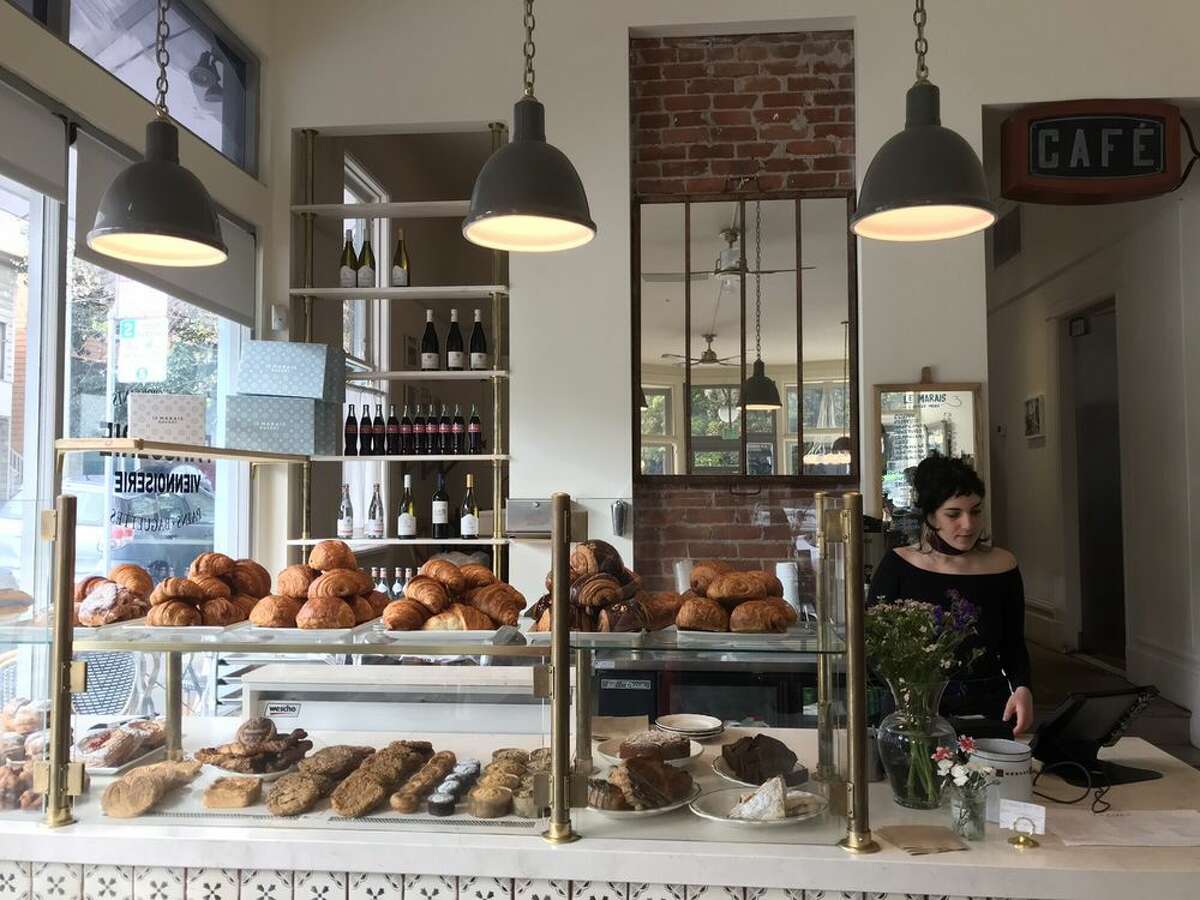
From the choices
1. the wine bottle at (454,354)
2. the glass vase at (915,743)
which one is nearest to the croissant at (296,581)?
the glass vase at (915,743)

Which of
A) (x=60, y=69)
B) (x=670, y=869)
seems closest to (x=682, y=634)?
(x=670, y=869)

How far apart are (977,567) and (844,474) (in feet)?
4.89

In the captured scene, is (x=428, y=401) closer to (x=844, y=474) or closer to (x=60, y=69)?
(x=844, y=474)

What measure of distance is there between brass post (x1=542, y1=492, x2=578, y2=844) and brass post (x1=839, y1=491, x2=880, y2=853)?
18.7 inches

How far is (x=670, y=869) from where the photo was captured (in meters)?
1.62

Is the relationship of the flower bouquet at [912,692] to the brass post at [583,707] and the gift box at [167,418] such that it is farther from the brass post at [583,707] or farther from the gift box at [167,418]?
the gift box at [167,418]

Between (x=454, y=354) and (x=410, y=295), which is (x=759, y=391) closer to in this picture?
(x=454, y=354)

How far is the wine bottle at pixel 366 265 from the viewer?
4715 millimetres

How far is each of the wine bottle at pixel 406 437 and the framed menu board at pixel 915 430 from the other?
7.00ft

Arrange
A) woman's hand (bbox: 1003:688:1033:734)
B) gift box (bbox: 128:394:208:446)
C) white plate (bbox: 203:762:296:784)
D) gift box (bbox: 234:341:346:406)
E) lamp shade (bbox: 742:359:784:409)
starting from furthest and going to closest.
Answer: lamp shade (bbox: 742:359:784:409) < gift box (bbox: 234:341:346:406) < gift box (bbox: 128:394:208:446) < woman's hand (bbox: 1003:688:1033:734) < white plate (bbox: 203:762:296:784)

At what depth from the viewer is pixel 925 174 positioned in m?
2.13

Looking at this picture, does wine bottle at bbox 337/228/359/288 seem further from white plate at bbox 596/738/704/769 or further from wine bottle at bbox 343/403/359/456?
white plate at bbox 596/738/704/769

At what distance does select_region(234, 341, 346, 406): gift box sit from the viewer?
Answer: 4164 mm

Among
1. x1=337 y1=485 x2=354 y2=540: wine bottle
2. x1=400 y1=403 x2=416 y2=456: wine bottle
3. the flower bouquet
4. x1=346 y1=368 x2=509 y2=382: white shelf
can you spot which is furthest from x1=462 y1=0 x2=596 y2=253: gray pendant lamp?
x1=337 y1=485 x2=354 y2=540: wine bottle
